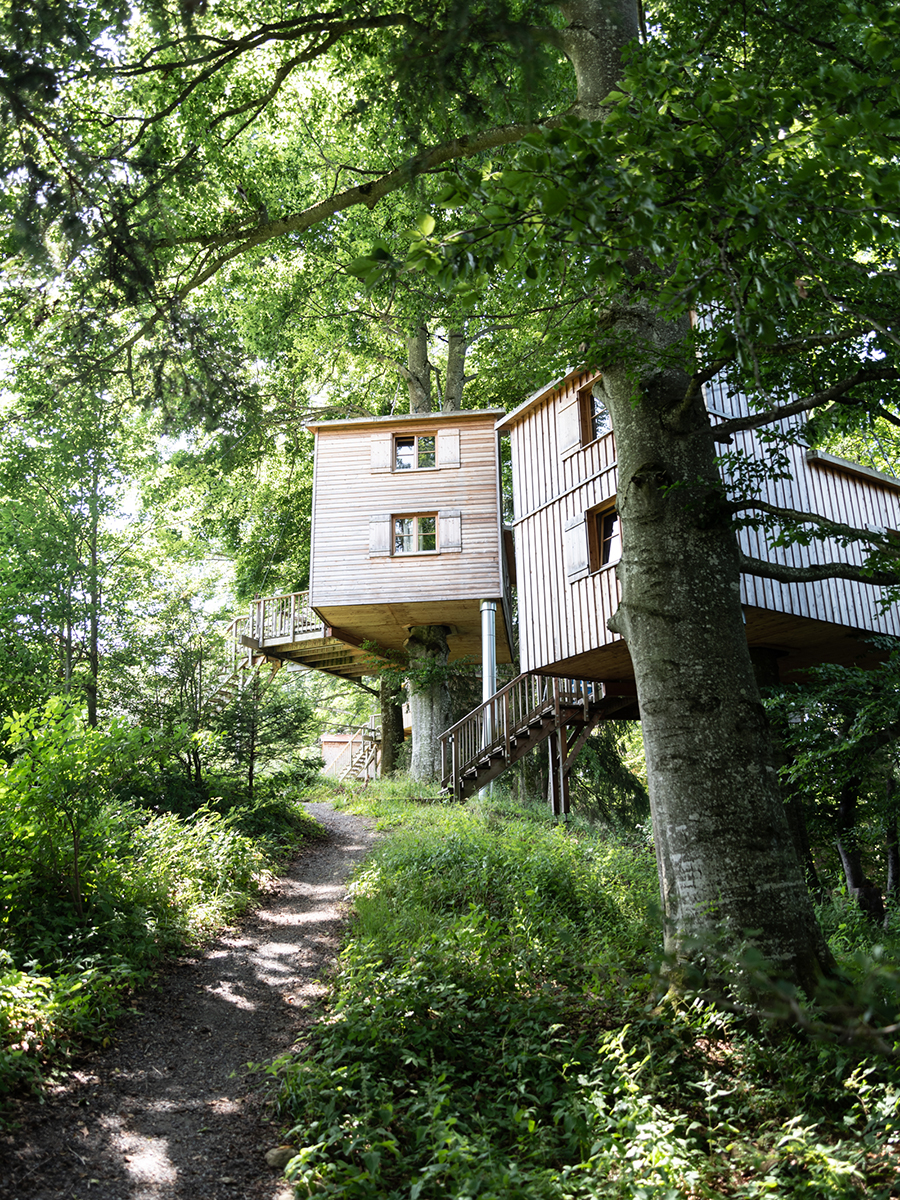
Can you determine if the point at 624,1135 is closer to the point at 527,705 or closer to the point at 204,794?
the point at 204,794

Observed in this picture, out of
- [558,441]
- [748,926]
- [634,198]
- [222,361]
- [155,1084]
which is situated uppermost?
[558,441]

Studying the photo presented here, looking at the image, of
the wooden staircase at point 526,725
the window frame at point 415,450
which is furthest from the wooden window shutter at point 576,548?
the window frame at point 415,450

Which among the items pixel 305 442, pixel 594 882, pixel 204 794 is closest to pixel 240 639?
pixel 305 442

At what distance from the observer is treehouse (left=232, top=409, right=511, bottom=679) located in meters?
18.0

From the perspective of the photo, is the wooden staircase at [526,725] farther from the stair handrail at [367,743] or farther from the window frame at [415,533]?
the stair handrail at [367,743]

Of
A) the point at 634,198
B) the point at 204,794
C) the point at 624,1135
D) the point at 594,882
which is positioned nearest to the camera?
the point at 634,198

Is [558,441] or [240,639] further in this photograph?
[240,639]

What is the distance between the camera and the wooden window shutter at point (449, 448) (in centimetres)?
1888

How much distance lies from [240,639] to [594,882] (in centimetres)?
1429

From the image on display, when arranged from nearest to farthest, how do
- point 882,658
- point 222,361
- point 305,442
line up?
point 222,361 → point 882,658 → point 305,442

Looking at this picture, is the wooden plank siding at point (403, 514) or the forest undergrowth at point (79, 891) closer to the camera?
the forest undergrowth at point (79, 891)

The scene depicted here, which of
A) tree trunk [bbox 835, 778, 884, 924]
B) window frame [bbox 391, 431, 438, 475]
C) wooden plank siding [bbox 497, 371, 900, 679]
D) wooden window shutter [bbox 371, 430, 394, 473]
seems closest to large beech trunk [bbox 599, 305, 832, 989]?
tree trunk [bbox 835, 778, 884, 924]

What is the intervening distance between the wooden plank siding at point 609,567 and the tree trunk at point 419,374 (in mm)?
5083

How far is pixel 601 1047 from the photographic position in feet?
13.9
